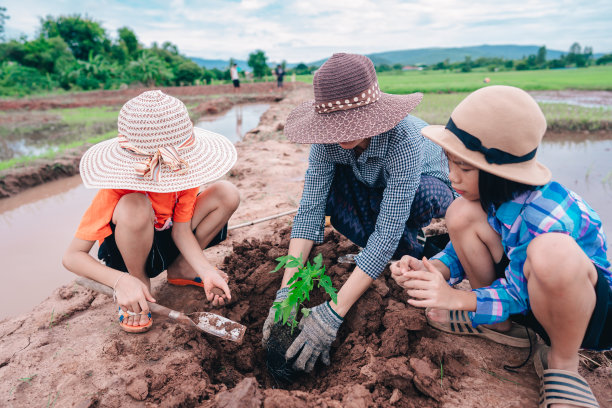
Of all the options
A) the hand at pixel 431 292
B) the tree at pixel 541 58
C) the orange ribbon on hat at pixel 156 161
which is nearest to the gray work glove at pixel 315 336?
the hand at pixel 431 292

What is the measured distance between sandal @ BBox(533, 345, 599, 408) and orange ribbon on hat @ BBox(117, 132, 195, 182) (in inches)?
71.3

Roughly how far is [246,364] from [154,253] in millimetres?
857

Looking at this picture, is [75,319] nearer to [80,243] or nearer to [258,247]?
[80,243]

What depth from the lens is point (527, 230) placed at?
4.61ft

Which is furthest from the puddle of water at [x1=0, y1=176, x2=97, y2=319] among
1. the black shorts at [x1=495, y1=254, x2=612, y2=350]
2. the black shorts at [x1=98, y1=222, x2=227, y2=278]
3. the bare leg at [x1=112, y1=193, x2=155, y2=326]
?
the black shorts at [x1=495, y1=254, x2=612, y2=350]

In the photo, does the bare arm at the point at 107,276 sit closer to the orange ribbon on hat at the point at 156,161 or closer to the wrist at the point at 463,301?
the orange ribbon on hat at the point at 156,161

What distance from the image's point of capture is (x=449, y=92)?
12.8 m

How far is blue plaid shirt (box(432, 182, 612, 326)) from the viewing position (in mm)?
1362

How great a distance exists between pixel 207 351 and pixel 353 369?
72 cm

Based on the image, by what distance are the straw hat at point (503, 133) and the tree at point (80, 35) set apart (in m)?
34.5

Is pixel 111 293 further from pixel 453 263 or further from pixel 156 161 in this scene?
pixel 453 263

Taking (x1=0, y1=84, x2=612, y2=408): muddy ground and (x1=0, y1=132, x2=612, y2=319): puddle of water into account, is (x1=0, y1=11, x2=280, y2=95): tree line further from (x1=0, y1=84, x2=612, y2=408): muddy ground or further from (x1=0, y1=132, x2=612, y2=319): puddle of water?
(x1=0, y1=84, x2=612, y2=408): muddy ground

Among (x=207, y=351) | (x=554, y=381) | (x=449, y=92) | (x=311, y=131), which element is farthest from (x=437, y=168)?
(x=449, y=92)

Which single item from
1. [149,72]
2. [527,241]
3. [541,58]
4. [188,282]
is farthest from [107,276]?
[541,58]
